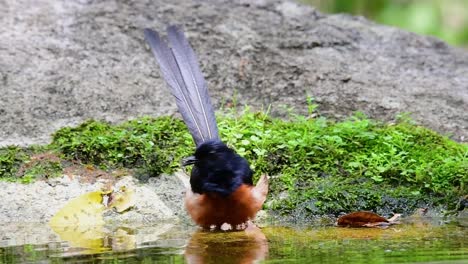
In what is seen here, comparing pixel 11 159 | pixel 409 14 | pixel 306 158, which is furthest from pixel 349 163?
pixel 409 14

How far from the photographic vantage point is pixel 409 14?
11773 millimetres

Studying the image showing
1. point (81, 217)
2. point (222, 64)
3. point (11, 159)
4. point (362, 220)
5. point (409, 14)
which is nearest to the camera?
point (362, 220)

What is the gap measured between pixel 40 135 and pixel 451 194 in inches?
110

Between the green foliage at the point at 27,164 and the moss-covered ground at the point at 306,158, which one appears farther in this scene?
the green foliage at the point at 27,164

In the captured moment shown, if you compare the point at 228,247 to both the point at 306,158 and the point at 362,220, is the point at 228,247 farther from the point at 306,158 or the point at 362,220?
the point at 306,158

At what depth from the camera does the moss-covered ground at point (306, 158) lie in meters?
4.96

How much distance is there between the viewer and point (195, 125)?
5227mm

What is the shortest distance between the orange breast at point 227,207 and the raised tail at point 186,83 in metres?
0.61

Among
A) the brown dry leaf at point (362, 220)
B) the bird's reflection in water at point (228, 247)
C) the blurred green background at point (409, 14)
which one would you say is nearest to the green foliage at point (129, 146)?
the bird's reflection in water at point (228, 247)

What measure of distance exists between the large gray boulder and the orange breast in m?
1.58

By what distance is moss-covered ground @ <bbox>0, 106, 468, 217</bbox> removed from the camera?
16.3 feet

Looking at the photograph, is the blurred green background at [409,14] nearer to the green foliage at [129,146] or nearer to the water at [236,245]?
the green foliage at [129,146]

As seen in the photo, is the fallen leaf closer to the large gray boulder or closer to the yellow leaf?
the yellow leaf

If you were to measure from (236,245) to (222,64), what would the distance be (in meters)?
3.18
